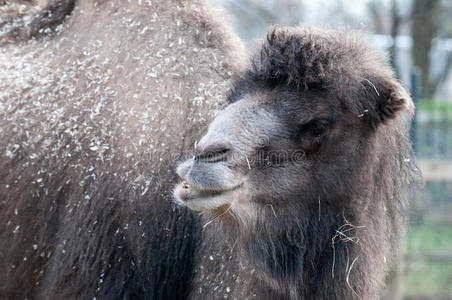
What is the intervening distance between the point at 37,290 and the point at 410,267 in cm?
570

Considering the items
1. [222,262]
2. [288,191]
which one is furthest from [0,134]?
[288,191]

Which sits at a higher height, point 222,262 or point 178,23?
point 178,23

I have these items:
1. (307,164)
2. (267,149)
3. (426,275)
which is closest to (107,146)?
(267,149)

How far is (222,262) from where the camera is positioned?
3.68 m

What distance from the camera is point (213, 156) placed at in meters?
3.11

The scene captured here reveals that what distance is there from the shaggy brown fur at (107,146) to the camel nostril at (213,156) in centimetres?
77

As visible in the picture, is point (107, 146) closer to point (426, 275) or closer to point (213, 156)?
point (213, 156)

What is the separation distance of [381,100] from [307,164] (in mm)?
534

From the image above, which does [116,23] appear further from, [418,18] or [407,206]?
[418,18]

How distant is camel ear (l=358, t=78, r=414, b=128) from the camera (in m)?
3.42

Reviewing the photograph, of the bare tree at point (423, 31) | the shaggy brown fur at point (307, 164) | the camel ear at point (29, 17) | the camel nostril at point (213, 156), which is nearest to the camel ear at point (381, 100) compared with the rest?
the shaggy brown fur at point (307, 164)

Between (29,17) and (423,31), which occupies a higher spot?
(29,17)

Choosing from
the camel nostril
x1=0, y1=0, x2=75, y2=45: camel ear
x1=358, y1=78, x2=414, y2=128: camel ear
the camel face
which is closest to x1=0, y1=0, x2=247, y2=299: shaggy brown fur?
x1=0, y1=0, x2=75, y2=45: camel ear

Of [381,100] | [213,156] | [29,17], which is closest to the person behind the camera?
[213,156]
